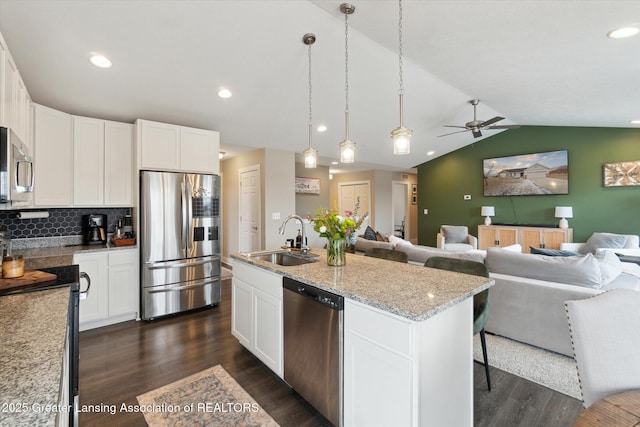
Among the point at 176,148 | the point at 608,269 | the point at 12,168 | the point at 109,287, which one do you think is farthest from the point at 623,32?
the point at 109,287

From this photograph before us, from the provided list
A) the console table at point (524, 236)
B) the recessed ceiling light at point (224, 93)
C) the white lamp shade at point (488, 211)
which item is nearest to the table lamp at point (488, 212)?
the white lamp shade at point (488, 211)

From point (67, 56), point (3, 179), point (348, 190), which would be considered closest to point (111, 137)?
point (67, 56)

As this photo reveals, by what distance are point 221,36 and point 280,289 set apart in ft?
7.77

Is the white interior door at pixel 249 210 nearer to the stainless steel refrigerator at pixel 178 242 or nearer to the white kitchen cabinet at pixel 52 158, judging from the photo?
the stainless steel refrigerator at pixel 178 242

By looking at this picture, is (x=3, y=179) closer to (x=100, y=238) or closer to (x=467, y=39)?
(x=100, y=238)

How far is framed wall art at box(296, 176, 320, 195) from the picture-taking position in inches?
270

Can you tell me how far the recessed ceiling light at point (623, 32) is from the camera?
2.27m

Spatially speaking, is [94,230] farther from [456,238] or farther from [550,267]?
[456,238]

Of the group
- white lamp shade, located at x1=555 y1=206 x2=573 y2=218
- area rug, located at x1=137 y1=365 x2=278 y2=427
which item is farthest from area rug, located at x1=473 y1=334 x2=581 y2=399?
white lamp shade, located at x1=555 y1=206 x2=573 y2=218

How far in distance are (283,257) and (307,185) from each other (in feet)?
13.8

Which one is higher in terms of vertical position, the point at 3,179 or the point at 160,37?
the point at 160,37

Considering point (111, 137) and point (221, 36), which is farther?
point (111, 137)

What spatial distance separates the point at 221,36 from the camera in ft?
8.82

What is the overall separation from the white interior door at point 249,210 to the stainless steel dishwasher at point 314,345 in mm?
3464
